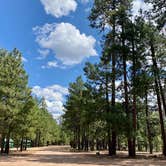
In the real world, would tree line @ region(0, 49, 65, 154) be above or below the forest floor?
above

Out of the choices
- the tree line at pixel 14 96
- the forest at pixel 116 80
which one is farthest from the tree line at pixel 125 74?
the tree line at pixel 14 96

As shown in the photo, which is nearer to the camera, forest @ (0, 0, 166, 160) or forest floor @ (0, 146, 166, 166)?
forest floor @ (0, 146, 166, 166)

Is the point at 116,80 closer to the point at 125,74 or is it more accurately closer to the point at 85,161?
the point at 125,74

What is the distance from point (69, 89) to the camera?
180 ft

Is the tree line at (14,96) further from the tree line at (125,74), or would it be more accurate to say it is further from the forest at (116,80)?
the tree line at (125,74)

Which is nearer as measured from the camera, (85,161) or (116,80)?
(85,161)

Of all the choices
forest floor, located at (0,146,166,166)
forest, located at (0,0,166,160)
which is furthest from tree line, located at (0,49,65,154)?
forest floor, located at (0,146,166,166)

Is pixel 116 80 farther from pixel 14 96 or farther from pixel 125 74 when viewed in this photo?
pixel 14 96

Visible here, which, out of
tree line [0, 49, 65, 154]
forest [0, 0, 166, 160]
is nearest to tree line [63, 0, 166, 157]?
forest [0, 0, 166, 160]

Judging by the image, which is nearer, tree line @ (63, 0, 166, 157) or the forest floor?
the forest floor

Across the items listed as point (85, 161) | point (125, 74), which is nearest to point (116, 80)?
point (125, 74)

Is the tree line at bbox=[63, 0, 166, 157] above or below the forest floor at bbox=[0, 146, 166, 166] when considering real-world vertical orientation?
above

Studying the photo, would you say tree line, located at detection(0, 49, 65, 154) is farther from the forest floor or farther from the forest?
the forest floor

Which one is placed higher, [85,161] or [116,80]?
[116,80]
